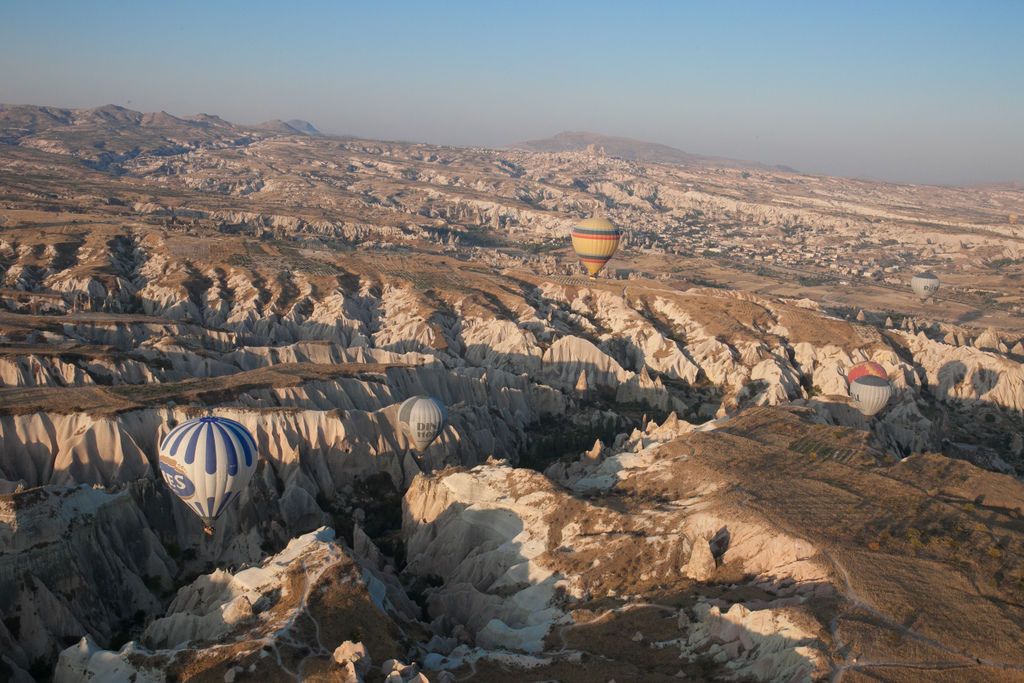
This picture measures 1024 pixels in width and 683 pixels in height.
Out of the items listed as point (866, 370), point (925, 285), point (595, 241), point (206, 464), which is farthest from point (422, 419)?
point (925, 285)

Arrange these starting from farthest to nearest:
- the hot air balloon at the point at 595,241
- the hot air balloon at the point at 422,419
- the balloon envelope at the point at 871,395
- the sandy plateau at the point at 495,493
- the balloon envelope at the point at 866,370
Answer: the hot air balloon at the point at 595,241
the balloon envelope at the point at 866,370
the balloon envelope at the point at 871,395
the hot air balloon at the point at 422,419
the sandy plateau at the point at 495,493

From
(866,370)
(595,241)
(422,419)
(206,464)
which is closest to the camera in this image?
(206,464)

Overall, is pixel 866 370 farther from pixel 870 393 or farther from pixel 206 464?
pixel 206 464

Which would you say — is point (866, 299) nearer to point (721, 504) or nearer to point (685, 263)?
point (685, 263)

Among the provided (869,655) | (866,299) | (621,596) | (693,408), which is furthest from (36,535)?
(866,299)

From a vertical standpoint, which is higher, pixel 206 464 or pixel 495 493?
pixel 206 464

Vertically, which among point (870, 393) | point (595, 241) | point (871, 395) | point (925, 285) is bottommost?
point (871, 395)

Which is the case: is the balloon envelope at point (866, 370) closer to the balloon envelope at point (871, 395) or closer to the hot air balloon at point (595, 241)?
the balloon envelope at point (871, 395)

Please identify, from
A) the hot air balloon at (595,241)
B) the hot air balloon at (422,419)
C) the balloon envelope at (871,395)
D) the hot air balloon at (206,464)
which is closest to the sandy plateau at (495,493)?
the hot air balloon at (422,419)
